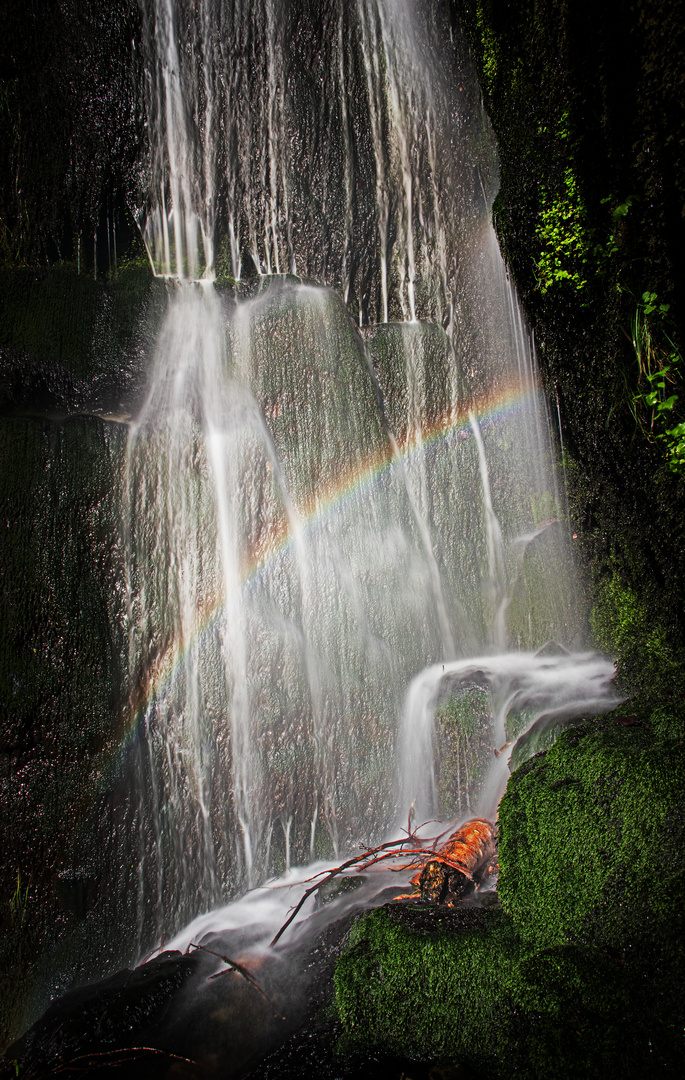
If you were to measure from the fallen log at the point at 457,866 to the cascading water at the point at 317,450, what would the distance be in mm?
1220

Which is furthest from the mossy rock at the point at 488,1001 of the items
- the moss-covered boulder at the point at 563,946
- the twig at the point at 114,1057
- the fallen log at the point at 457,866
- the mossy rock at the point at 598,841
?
the twig at the point at 114,1057

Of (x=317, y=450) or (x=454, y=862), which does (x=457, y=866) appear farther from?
(x=317, y=450)

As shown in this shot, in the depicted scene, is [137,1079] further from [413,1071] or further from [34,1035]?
[413,1071]

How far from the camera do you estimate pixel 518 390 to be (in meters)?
6.65

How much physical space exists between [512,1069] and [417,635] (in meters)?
3.63

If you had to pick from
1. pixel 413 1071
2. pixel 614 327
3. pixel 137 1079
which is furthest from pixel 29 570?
pixel 614 327

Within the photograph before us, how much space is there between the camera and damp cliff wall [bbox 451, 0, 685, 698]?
3.46 metres

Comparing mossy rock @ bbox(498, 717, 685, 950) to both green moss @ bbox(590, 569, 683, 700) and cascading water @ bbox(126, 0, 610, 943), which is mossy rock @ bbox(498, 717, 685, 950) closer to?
green moss @ bbox(590, 569, 683, 700)

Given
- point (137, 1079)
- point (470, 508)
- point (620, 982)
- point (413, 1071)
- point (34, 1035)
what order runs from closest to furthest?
point (620, 982), point (413, 1071), point (137, 1079), point (34, 1035), point (470, 508)

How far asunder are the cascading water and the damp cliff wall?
1316mm

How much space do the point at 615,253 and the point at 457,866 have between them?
384 cm

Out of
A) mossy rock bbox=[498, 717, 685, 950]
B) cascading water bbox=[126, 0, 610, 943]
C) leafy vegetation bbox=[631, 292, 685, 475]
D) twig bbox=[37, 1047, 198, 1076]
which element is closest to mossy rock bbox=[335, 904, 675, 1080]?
mossy rock bbox=[498, 717, 685, 950]

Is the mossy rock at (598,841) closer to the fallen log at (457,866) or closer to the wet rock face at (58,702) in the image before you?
the fallen log at (457,866)

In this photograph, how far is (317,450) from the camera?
18.6ft
